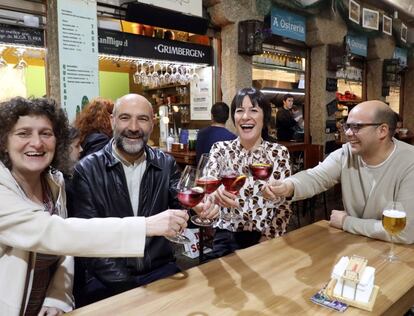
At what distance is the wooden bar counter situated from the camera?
1.25 m

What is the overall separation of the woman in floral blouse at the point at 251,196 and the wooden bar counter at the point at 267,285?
1.64 feet

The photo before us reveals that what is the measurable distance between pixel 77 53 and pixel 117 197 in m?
2.36

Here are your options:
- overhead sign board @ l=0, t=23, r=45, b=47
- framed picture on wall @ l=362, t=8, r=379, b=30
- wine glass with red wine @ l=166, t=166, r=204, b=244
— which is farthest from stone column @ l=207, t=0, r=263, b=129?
wine glass with red wine @ l=166, t=166, r=204, b=244

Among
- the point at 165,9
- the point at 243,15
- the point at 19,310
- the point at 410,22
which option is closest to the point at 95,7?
the point at 165,9

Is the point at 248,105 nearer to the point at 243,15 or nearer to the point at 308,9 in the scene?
the point at 243,15

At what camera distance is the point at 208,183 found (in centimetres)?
168

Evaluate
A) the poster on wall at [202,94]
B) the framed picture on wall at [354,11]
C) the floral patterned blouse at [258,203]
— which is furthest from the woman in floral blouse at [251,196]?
the framed picture on wall at [354,11]

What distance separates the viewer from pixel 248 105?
2.43 m

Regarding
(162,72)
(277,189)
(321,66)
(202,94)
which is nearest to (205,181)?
(277,189)

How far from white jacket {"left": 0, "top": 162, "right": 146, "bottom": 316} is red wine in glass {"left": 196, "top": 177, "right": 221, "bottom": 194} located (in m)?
0.35

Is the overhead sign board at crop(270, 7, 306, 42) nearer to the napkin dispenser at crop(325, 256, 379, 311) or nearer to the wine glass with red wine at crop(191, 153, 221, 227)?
the wine glass with red wine at crop(191, 153, 221, 227)

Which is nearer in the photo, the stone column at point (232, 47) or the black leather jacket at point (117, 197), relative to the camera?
the black leather jacket at point (117, 197)

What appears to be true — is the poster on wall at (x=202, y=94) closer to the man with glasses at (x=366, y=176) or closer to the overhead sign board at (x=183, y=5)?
the overhead sign board at (x=183, y=5)

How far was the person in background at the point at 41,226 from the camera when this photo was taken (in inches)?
52.9
